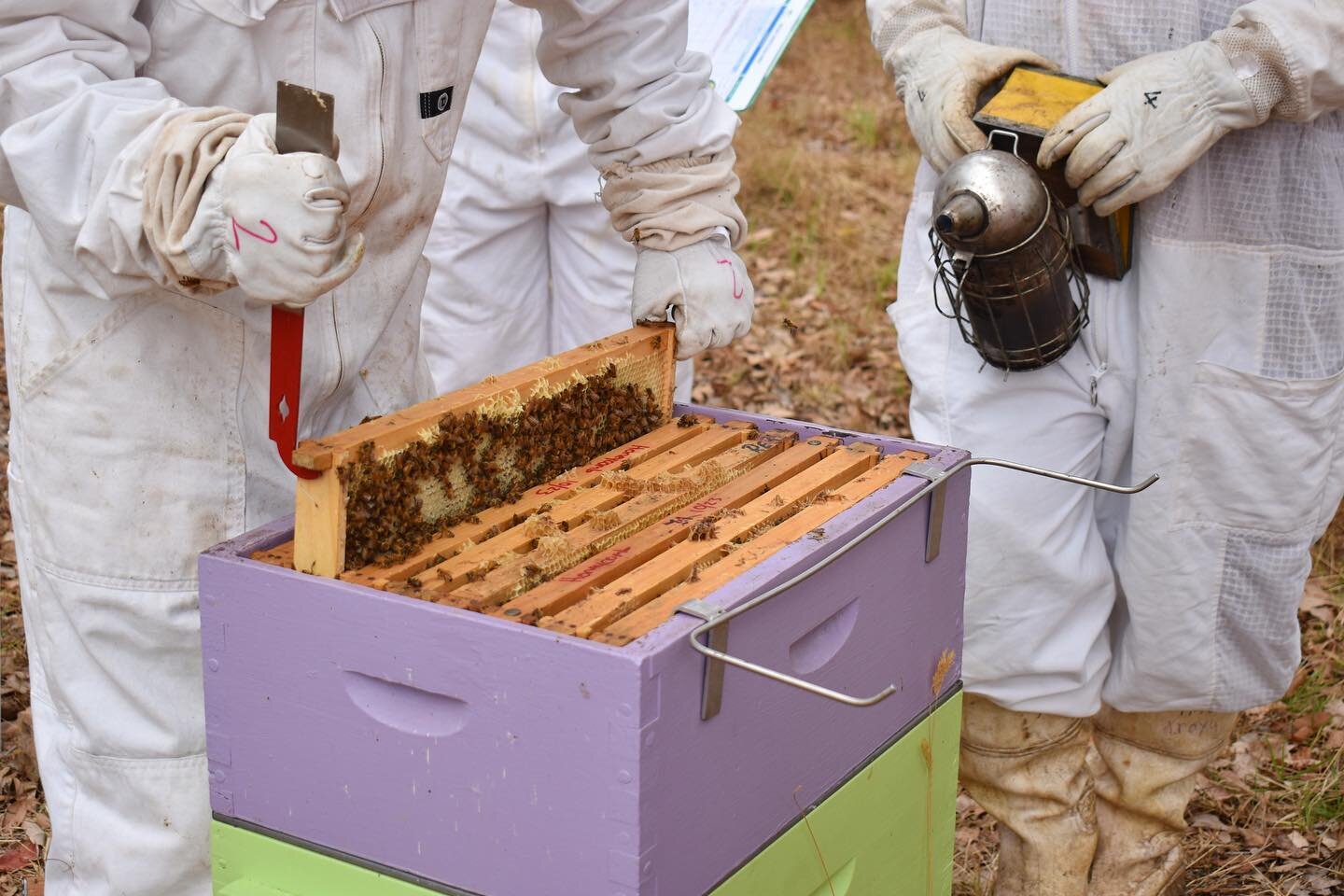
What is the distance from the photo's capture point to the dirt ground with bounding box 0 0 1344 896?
9.81 ft

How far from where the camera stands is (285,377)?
64.6 inches

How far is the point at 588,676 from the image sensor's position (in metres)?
1.37

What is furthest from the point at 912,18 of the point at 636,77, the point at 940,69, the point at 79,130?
the point at 79,130

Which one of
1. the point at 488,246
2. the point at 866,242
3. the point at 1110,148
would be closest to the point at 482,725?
the point at 1110,148

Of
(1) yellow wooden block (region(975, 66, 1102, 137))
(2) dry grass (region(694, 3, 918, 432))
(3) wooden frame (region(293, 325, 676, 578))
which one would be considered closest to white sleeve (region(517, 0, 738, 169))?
(3) wooden frame (region(293, 325, 676, 578))

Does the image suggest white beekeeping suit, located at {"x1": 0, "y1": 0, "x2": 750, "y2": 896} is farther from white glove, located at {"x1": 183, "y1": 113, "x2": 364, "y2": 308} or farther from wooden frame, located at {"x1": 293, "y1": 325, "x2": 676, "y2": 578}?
wooden frame, located at {"x1": 293, "y1": 325, "x2": 676, "y2": 578}

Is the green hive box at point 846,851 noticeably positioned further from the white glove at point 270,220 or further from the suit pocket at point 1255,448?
the suit pocket at point 1255,448

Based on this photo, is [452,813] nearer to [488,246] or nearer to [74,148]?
[74,148]

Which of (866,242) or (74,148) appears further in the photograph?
(866,242)

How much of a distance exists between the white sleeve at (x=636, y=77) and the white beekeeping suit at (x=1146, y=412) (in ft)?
1.54

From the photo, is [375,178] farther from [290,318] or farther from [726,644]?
[726,644]

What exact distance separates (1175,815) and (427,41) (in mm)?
1882

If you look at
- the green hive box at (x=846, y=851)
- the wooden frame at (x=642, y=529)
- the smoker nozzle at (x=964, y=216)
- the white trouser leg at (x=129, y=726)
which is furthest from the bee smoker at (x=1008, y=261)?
the white trouser leg at (x=129, y=726)

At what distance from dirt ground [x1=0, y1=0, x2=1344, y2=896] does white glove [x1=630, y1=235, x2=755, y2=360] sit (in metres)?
1.34
